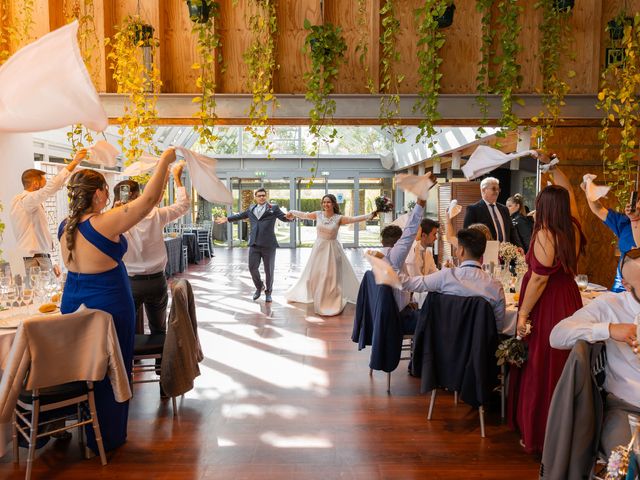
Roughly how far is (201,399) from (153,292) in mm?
977

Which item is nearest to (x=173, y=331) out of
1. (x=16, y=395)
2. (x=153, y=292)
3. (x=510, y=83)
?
(x=153, y=292)

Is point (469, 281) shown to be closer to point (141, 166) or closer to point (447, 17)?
point (447, 17)

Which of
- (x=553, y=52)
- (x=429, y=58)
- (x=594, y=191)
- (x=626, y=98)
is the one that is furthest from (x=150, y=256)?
(x=626, y=98)

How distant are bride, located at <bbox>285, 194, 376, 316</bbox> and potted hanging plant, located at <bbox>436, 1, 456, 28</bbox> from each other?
9.60 ft

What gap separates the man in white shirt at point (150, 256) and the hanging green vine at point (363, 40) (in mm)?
2233

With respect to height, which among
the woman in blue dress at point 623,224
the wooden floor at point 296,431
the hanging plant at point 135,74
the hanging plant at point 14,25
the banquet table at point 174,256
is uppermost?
the hanging plant at point 14,25

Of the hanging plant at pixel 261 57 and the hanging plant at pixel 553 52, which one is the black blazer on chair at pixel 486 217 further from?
the hanging plant at pixel 261 57

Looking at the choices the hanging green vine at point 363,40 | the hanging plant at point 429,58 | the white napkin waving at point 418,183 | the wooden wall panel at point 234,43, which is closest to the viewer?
the white napkin waving at point 418,183

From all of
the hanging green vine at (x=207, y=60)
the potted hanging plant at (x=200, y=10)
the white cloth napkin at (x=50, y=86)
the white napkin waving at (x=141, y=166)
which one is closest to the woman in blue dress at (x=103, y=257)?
the white cloth napkin at (x=50, y=86)

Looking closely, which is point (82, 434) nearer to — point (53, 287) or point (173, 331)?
point (173, 331)

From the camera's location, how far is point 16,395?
2721mm

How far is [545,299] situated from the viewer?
3.01 m

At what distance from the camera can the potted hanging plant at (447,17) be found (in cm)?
461

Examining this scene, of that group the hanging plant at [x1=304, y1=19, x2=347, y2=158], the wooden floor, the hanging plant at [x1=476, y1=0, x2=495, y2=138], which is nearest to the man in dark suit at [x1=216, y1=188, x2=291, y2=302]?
the wooden floor
